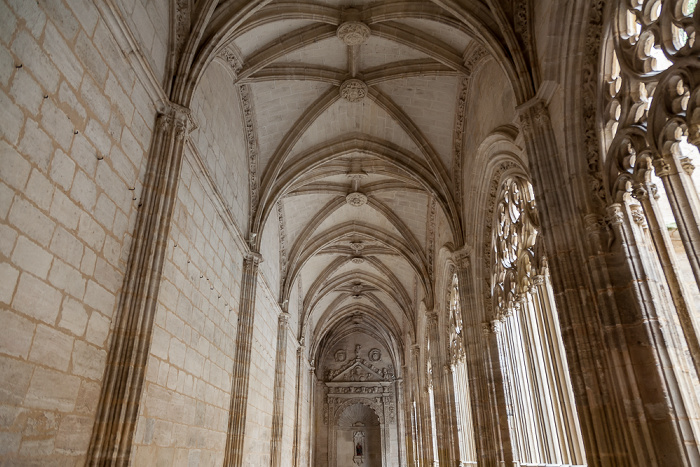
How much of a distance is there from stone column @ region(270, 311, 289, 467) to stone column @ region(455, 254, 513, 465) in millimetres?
6059

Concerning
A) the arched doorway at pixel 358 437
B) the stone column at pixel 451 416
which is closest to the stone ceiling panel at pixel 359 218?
the stone column at pixel 451 416

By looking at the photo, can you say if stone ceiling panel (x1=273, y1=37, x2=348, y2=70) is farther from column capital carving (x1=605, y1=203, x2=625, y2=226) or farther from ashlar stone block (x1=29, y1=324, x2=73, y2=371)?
ashlar stone block (x1=29, y1=324, x2=73, y2=371)

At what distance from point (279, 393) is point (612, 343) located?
429 inches

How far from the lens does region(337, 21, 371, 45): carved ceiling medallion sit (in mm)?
8578

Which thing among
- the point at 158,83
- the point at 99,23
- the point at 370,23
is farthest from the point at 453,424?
the point at 99,23

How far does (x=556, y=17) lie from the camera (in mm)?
5375

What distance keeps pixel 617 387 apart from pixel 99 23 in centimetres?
592

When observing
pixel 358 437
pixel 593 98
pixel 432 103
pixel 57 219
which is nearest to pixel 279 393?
pixel 432 103

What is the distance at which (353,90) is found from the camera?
10.2 m

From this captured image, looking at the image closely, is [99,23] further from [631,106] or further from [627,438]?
[627,438]

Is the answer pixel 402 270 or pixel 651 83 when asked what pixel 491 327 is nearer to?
pixel 651 83

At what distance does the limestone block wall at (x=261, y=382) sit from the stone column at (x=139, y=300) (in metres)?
5.17

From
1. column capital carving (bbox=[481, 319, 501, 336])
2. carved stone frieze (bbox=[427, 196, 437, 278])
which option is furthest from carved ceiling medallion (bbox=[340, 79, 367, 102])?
column capital carving (bbox=[481, 319, 501, 336])

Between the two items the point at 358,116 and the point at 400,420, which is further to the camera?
the point at 400,420
